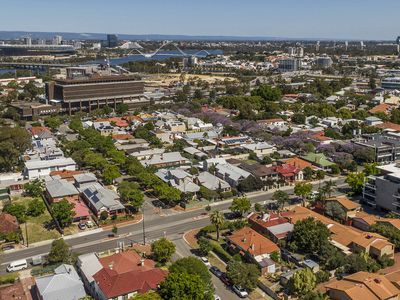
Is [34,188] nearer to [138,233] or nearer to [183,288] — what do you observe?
[138,233]

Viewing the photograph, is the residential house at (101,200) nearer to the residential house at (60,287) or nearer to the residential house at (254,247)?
the residential house at (254,247)

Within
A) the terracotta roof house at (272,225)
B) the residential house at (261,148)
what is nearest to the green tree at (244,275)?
the terracotta roof house at (272,225)

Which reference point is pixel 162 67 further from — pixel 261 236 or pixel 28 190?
pixel 261 236

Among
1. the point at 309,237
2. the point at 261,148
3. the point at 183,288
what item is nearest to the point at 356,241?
the point at 309,237

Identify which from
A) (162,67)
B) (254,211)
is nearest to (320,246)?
(254,211)

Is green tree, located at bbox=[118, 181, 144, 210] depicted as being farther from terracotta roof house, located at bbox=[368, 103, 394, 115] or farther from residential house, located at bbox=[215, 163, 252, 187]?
terracotta roof house, located at bbox=[368, 103, 394, 115]
